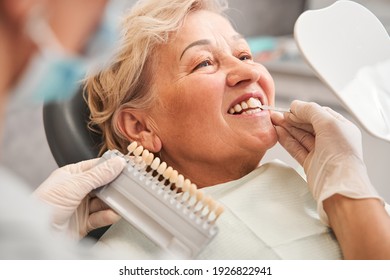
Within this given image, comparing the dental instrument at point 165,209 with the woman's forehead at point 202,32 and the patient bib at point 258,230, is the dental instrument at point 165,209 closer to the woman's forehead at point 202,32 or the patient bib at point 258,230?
the patient bib at point 258,230

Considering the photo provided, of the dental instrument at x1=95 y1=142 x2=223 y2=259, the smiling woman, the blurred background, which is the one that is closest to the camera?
the dental instrument at x1=95 y1=142 x2=223 y2=259

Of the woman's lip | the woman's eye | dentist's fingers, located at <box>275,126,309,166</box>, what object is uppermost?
the woman's eye

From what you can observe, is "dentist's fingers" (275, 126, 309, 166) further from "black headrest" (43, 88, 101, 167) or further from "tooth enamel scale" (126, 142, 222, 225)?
"black headrest" (43, 88, 101, 167)

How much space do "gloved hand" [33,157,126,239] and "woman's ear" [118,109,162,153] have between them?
0.19 meters

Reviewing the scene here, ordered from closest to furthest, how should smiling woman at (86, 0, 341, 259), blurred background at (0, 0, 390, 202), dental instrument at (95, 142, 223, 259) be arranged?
dental instrument at (95, 142, 223, 259) < smiling woman at (86, 0, 341, 259) < blurred background at (0, 0, 390, 202)

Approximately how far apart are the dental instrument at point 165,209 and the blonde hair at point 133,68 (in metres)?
0.24

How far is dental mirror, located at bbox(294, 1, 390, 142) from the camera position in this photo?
107 centimetres

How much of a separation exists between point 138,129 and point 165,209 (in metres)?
0.35

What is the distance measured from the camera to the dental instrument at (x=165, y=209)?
1.06 m

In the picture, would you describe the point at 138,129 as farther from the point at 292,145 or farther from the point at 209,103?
the point at 292,145

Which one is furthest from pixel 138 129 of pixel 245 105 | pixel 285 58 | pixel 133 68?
pixel 285 58

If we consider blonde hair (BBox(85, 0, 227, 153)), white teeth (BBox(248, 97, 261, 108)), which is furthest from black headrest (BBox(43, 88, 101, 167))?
white teeth (BBox(248, 97, 261, 108))

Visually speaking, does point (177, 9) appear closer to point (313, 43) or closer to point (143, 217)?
point (313, 43)
